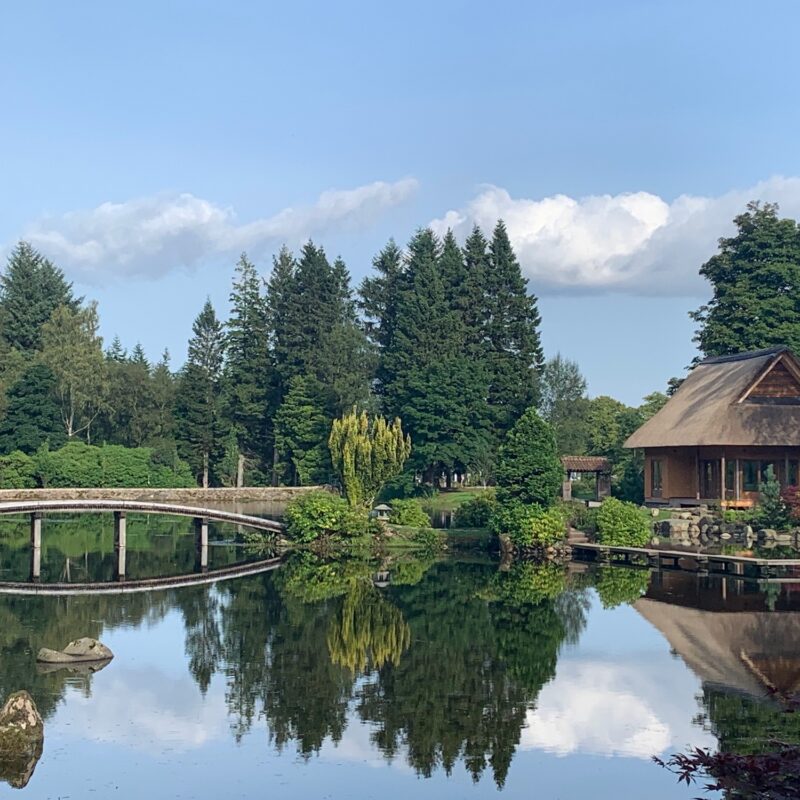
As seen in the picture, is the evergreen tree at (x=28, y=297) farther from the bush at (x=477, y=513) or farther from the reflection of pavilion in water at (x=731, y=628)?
the reflection of pavilion in water at (x=731, y=628)

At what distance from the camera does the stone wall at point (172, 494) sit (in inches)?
2462

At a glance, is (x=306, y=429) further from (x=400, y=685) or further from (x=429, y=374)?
(x=400, y=685)

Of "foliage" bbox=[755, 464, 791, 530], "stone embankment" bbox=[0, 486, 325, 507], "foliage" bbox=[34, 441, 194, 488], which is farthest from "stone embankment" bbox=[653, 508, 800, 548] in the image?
"foliage" bbox=[34, 441, 194, 488]

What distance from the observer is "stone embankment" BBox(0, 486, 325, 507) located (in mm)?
62562

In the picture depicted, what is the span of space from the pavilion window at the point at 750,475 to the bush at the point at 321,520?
1686 cm

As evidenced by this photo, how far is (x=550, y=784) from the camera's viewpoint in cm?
1695

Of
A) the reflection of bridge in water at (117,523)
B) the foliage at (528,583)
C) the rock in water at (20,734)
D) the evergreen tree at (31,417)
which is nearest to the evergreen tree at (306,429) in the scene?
the evergreen tree at (31,417)

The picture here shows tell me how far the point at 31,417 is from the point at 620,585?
152 ft

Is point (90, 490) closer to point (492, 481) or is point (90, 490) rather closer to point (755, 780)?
point (492, 481)

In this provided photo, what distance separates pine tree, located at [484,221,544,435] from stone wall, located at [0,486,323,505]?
44.6 feet

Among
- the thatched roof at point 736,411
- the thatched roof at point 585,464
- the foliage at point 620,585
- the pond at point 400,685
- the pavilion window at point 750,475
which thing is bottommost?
the pond at point 400,685

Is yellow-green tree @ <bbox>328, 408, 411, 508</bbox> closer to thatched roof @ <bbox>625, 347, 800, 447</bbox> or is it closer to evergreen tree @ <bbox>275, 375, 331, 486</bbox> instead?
thatched roof @ <bbox>625, 347, 800, 447</bbox>

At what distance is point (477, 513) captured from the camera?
4816cm

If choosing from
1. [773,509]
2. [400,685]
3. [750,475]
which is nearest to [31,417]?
[750,475]
